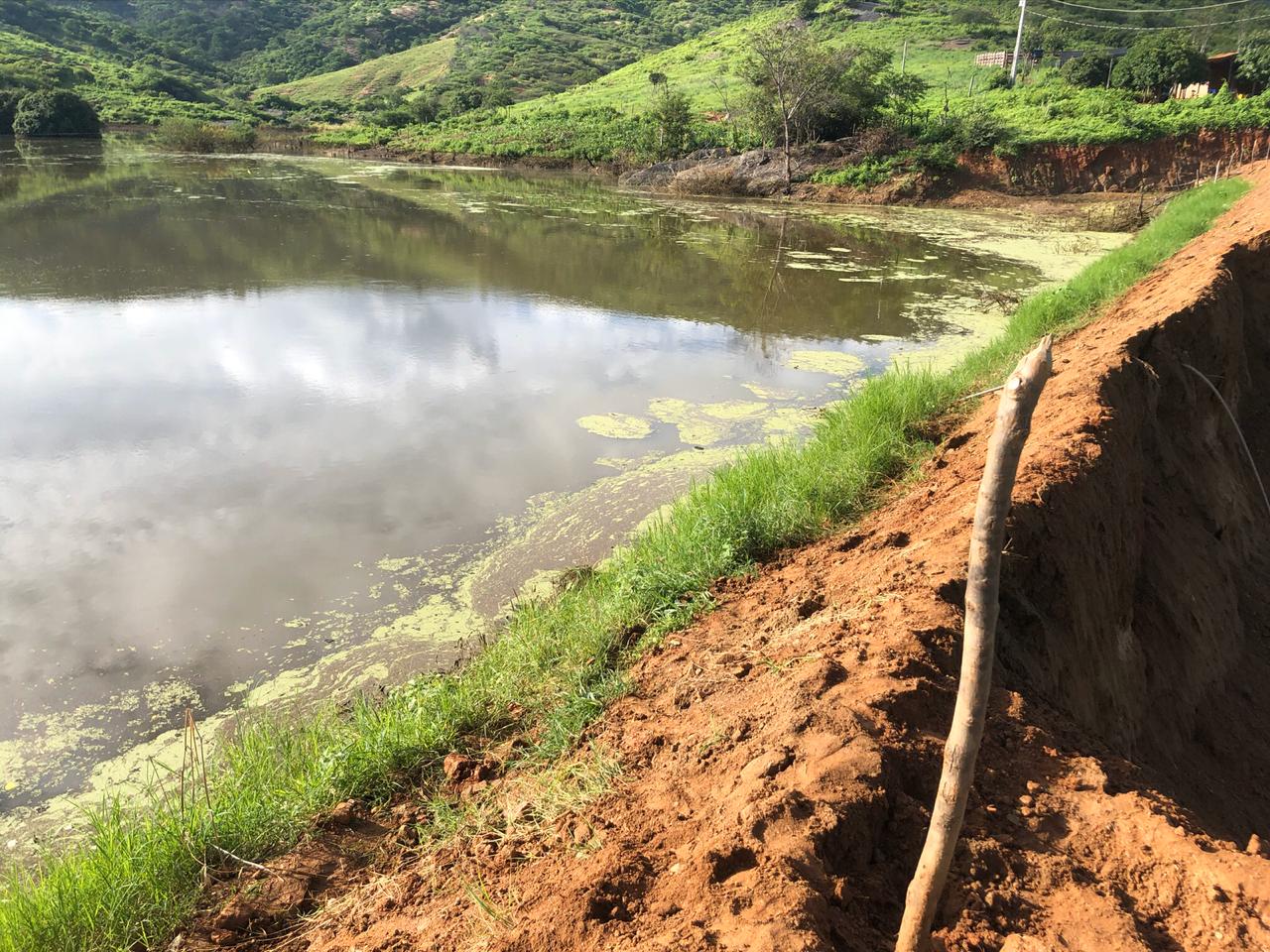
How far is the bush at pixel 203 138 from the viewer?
4275 centimetres

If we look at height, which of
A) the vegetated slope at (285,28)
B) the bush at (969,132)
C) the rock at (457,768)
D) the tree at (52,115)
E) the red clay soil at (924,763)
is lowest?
the rock at (457,768)

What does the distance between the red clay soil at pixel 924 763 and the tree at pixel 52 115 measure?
179ft

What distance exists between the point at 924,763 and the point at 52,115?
185 feet

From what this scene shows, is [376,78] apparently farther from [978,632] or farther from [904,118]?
[978,632]

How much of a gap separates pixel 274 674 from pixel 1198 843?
14.1 feet

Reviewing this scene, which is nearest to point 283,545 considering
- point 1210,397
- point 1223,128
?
point 1210,397

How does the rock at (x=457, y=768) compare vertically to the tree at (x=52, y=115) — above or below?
below

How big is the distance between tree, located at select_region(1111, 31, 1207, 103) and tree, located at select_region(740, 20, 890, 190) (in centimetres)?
1016

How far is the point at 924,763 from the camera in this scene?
2510mm

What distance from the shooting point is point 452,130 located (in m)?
47.5

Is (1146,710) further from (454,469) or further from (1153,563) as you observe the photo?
(454,469)

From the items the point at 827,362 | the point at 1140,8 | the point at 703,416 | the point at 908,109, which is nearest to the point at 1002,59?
the point at 908,109

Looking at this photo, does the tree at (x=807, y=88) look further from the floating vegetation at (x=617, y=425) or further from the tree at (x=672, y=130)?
the floating vegetation at (x=617, y=425)

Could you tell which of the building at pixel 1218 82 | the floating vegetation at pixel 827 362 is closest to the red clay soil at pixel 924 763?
the floating vegetation at pixel 827 362
